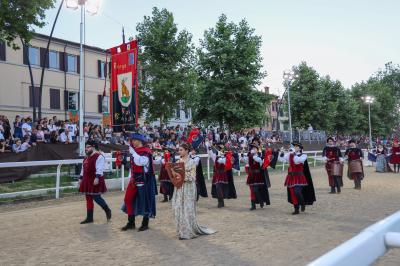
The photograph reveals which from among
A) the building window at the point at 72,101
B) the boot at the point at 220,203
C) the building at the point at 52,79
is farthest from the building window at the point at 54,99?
the boot at the point at 220,203

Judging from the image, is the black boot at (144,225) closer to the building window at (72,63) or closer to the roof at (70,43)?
the roof at (70,43)

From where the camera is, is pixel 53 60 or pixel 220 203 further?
pixel 53 60

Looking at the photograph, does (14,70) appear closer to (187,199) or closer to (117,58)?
(117,58)

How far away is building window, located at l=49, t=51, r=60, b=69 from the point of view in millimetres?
36062

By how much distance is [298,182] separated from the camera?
10406 mm

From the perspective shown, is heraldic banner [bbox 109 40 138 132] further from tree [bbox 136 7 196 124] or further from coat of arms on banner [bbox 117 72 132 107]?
tree [bbox 136 7 196 124]

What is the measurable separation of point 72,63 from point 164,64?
1121cm

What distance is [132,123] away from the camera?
1580cm

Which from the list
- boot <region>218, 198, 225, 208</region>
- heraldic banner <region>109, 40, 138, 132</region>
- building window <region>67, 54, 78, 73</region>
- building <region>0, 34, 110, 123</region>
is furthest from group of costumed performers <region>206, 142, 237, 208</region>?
building window <region>67, 54, 78, 73</region>

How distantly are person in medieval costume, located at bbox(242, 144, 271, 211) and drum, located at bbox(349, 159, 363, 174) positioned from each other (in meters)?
6.29

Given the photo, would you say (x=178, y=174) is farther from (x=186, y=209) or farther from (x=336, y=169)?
(x=336, y=169)

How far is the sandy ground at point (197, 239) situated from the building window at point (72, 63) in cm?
2697

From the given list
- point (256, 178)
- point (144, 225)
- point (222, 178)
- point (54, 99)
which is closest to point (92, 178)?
point (144, 225)

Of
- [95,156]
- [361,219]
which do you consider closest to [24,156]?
[95,156]
